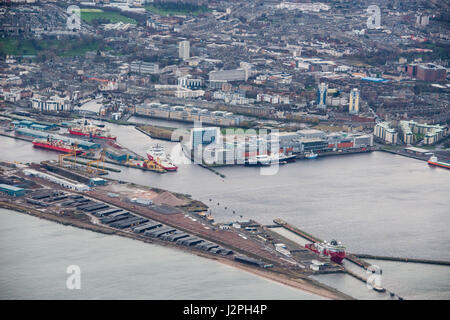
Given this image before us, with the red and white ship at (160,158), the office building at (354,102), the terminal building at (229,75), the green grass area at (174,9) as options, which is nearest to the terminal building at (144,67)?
the terminal building at (229,75)

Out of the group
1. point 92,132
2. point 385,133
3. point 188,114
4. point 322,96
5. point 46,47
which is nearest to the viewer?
point 92,132

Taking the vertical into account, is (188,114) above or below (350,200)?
above

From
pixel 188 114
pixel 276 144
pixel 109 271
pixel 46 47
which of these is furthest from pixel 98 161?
pixel 46 47

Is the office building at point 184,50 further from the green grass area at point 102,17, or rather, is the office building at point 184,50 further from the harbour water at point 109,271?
the harbour water at point 109,271

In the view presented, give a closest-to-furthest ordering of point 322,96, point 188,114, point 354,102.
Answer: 1. point 188,114
2. point 354,102
3. point 322,96

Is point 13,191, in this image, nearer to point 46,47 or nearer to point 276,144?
point 276,144

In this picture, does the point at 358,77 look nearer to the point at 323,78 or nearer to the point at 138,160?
the point at 323,78
